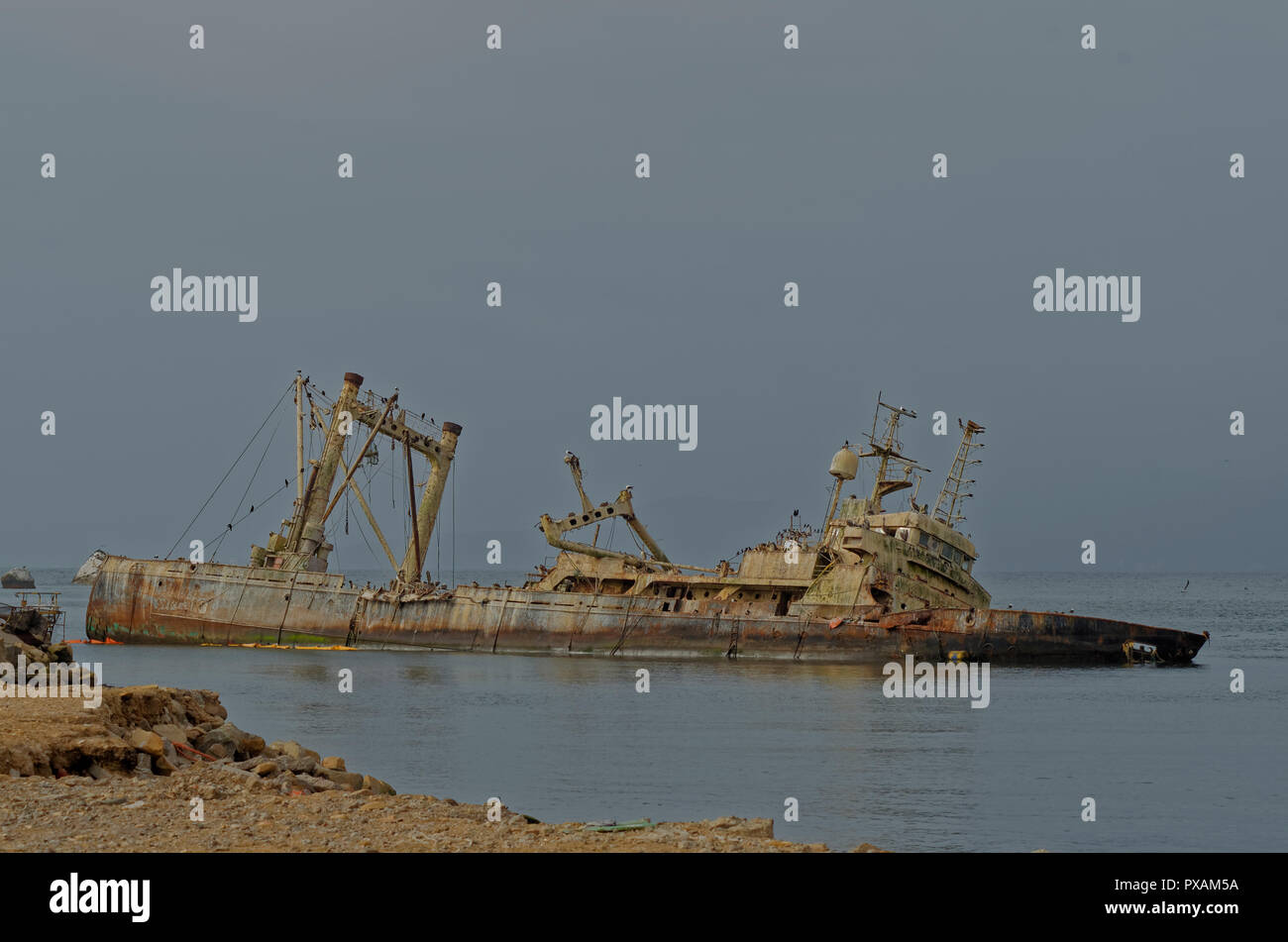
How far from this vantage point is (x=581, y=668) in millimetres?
45531

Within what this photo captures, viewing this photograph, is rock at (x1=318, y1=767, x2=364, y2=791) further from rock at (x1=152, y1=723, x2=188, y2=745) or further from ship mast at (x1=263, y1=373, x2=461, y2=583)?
ship mast at (x1=263, y1=373, x2=461, y2=583)

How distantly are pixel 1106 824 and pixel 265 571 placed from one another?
40452 millimetres

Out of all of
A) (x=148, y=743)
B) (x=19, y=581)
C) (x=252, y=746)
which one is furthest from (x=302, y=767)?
(x=19, y=581)

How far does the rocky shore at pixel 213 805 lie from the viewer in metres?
13.1

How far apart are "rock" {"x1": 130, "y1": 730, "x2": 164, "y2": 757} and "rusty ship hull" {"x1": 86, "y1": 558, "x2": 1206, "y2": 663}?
31.3 m

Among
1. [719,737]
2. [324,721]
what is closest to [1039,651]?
[719,737]

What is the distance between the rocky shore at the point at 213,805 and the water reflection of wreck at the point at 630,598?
29.1m

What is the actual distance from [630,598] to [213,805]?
34.9 meters

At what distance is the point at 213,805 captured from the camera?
15.1m

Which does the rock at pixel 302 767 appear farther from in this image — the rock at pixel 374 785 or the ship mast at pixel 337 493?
the ship mast at pixel 337 493

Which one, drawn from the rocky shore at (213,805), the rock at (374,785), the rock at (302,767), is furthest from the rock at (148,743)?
the rock at (374,785)

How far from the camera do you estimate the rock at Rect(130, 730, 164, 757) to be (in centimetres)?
1733

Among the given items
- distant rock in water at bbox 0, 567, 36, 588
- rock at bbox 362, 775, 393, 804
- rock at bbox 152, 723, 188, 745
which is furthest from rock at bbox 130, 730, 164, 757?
distant rock in water at bbox 0, 567, 36, 588
